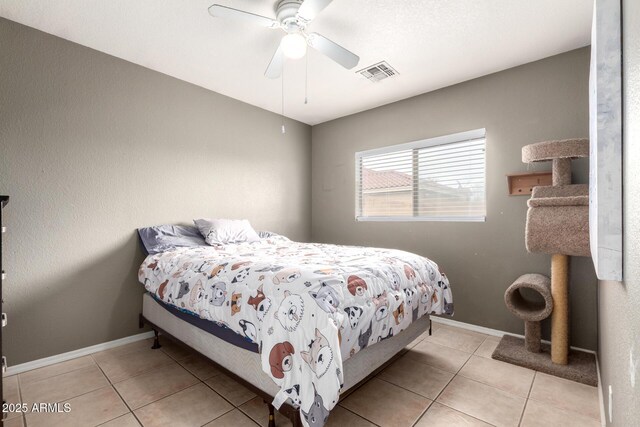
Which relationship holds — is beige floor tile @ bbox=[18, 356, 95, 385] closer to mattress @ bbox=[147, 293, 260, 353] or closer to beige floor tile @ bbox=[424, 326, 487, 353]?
mattress @ bbox=[147, 293, 260, 353]

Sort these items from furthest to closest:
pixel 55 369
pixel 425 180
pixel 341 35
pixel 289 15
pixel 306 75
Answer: pixel 425 180 → pixel 306 75 → pixel 341 35 → pixel 55 369 → pixel 289 15

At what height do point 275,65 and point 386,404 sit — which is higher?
point 275,65

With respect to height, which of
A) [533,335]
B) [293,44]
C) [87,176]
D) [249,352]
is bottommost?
[533,335]

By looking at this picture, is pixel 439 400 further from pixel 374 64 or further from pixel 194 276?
pixel 374 64

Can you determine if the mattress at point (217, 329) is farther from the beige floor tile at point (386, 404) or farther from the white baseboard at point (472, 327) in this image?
the white baseboard at point (472, 327)

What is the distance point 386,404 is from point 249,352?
34.2 inches

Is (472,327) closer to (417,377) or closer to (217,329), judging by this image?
(417,377)

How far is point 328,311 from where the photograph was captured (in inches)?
55.6

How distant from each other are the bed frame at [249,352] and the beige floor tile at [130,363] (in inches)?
5.7

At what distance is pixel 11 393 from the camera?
1.95 metres

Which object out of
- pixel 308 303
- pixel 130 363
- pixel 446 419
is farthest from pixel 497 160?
pixel 130 363

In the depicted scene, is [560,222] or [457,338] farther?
[457,338]

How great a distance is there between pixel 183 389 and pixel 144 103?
245 cm

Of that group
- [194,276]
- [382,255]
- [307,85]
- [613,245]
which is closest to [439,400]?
[382,255]
